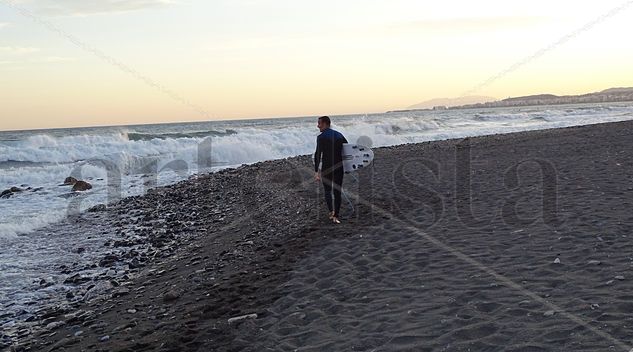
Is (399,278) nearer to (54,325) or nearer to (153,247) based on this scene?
(54,325)

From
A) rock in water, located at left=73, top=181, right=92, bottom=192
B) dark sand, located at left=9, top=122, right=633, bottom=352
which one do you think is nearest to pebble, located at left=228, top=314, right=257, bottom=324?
dark sand, located at left=9, top=122, right=633, bottom=352

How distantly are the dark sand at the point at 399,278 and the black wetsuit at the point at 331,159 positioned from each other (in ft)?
2.28

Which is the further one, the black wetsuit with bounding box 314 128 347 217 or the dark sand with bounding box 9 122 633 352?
the black wetsuit with bounding box 314 128 347 217

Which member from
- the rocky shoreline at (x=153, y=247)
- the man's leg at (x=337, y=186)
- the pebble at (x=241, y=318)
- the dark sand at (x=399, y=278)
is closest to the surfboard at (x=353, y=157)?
the man's leg at (x=337, y=186)

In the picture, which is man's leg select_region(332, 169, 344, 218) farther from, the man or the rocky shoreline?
the rocky shoreline

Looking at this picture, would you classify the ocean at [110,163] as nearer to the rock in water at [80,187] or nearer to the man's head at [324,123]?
the rock in water at [80,187]

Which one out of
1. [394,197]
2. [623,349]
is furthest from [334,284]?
[394,197]

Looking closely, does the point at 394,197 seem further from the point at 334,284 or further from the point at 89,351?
the point at 89,351

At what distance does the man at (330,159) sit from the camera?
10383 millimetres

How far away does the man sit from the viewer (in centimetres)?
1038

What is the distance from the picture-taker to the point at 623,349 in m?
4.21

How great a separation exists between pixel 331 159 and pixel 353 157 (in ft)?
2.83

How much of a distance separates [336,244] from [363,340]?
375 cm

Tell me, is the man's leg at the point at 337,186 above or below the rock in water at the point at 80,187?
above
